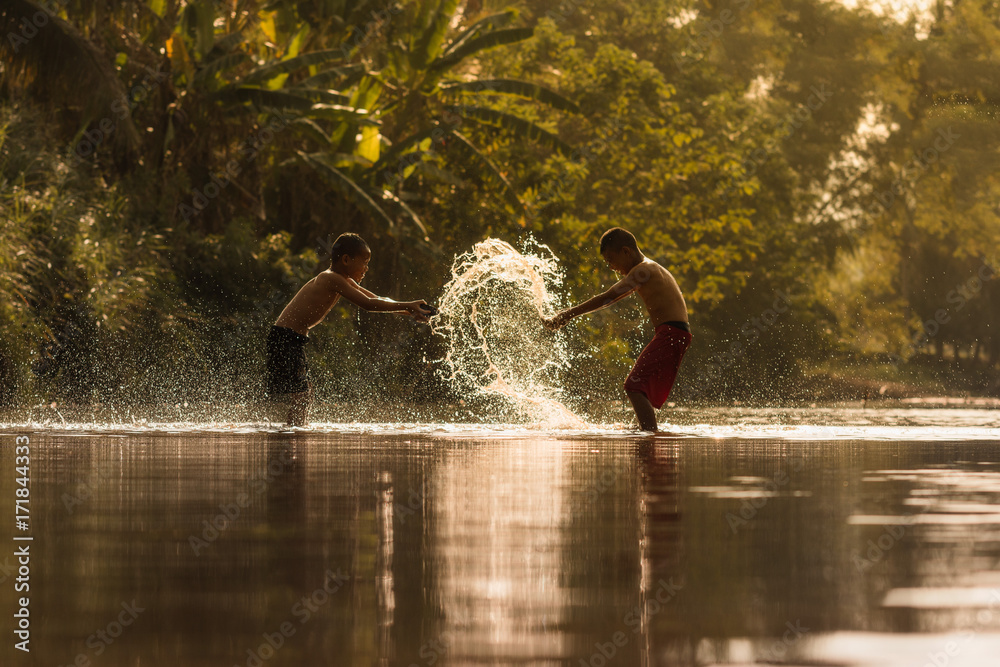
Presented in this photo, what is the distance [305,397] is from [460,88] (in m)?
16.3

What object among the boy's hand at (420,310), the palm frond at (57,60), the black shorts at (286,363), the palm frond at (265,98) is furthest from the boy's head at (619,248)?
the palm frond at (265,98)

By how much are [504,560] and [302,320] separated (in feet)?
25.8

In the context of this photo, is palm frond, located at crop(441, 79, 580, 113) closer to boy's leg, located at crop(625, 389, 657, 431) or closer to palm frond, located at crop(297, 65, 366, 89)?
palm frond, located at crop(297, 65, 366, 89)

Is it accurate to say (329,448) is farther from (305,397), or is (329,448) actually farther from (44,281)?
(44,281)

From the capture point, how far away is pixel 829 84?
51688mm

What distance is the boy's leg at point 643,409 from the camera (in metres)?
12.6

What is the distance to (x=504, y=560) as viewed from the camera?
531cm

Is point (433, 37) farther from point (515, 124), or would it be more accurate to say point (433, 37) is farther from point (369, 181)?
point (369, 181)

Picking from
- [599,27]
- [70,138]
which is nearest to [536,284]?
[70,138]

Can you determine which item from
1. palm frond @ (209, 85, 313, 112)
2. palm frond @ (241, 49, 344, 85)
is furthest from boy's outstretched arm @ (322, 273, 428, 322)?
palm frond @ (241, 49, 344, 85)

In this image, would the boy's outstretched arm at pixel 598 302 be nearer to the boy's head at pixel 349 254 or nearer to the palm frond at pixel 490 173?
the boy's head at pixel 349 254

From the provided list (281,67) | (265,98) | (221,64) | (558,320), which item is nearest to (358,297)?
(558,320)

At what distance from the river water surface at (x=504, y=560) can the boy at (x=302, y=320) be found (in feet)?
8.45

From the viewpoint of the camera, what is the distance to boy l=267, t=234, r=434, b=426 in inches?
506
